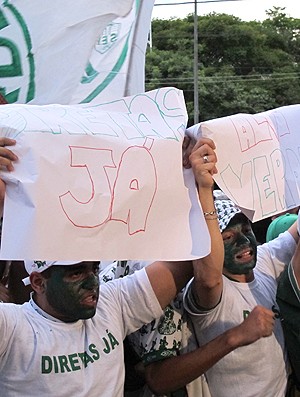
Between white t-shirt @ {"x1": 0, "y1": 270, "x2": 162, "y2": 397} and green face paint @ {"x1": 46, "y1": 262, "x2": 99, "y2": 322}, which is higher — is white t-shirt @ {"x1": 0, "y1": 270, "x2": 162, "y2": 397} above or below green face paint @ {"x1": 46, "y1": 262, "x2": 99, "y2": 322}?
below

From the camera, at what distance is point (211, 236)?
80.2 inches

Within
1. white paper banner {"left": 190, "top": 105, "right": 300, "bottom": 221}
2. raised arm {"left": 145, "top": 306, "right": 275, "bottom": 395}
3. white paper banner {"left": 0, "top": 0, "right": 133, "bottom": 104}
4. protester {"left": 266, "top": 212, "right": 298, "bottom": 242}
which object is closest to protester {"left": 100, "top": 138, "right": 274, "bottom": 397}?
raised arm {"left": 145, "top": 306, "right": 275, "bottom": 395}

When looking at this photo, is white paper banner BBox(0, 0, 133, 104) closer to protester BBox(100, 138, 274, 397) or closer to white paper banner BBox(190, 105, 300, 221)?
white paper banner BBox(190, 105, 300, 221)

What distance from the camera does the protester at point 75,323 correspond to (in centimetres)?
184

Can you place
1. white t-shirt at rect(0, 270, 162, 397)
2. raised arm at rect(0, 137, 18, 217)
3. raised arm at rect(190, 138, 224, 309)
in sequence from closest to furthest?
raised arm at rect(0, 137, 18, 217)
white t-shirt at rect(0, 270, 162, 397)
raised arm at rect(190, 138, 224, 309)

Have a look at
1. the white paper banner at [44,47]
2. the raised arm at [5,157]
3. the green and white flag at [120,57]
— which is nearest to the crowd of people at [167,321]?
the raised arm at [5,157]

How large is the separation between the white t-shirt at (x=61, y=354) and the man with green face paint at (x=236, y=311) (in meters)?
0.20

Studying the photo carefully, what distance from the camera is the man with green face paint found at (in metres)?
2.14

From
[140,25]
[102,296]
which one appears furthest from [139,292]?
[140,25]

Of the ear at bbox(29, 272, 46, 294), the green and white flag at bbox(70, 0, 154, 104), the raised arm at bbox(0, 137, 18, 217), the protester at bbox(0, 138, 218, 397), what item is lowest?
the protester at bbox(0, 138, 218, 397)

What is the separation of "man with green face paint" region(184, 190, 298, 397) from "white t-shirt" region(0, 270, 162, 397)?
0.20 m

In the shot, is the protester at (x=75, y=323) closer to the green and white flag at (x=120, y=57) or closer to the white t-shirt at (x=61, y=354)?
the white t-shirt at (x=61, y=354)

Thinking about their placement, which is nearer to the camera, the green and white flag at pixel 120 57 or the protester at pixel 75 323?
the protester at pixel 75 323

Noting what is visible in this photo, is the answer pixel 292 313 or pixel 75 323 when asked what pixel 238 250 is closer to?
pixel 292 313
